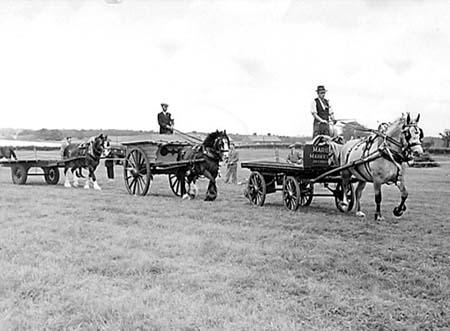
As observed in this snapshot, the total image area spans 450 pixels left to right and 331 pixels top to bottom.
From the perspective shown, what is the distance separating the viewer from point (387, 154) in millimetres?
8414

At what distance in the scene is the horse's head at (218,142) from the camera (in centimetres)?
1119

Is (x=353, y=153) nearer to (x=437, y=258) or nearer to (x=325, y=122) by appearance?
(x=325, y=122)

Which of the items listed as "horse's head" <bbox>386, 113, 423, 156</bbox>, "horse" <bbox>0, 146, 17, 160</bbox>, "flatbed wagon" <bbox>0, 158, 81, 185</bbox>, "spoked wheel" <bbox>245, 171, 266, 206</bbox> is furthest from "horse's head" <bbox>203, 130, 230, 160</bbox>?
"horse" <bbox>0, 146, 17, 160</bbox>

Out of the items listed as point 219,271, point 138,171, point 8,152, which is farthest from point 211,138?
point 8,152

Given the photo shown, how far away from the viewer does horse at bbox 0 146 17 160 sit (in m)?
15.9

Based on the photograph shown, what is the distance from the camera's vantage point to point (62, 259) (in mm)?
5445

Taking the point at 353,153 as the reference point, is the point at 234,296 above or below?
below

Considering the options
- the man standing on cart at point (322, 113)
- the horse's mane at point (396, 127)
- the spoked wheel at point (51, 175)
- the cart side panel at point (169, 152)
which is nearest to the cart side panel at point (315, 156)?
the man standing on cart at point (322, 113)

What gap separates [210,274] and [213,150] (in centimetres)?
641

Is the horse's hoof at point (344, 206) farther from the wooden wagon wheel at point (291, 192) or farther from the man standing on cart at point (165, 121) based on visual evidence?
the man standing on cart at point (165, 121)

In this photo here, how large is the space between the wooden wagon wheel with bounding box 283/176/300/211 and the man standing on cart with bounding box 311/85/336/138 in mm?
1042

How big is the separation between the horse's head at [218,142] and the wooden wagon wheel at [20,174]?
6.80 m

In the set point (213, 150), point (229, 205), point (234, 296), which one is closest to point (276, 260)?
point (234, 296)

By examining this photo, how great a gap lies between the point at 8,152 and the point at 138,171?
19.0ft
